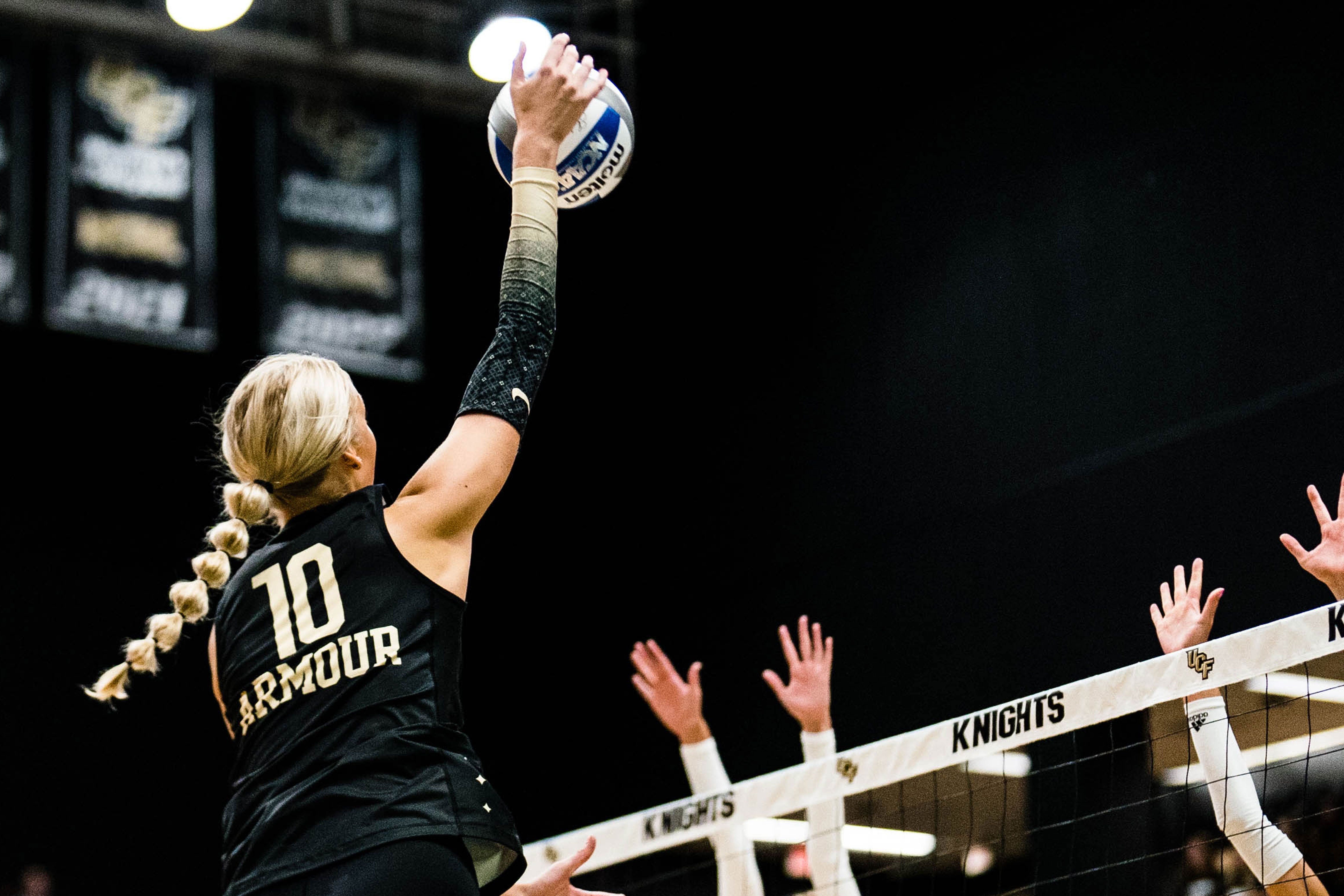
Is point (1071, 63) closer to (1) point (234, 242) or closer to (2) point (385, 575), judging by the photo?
(1) point (234, 242)

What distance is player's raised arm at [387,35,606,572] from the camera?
7.52 ft

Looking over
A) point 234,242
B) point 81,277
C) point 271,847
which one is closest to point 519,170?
point 271,847

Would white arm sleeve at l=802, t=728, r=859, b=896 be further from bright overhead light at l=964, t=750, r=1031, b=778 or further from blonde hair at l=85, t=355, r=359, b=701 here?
bright overhead light at l=964, t=750, r=1031, b=778

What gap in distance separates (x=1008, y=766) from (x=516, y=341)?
7295 mm

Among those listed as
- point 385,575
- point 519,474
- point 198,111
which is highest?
point 198,111

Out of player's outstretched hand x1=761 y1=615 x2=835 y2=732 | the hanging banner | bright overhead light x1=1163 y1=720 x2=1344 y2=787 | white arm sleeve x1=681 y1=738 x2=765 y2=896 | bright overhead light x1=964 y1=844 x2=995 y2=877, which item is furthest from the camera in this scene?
bright overhead light x1=964 y1=844 x2=995 y2=877

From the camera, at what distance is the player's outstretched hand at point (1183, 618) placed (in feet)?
12.7

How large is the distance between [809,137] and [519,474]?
3.51 meters

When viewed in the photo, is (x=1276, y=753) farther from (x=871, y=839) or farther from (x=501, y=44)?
(x=501, y=44)

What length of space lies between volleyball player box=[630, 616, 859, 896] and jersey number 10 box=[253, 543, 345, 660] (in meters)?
2.38

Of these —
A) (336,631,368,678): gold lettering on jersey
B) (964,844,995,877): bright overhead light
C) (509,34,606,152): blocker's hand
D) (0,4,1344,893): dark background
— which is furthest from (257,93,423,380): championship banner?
(336,631,368,678): gold lettering on jersey

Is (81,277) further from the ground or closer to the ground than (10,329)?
closer to the ground

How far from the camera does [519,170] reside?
2588mm

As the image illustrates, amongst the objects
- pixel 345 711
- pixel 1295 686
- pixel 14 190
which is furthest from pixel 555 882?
pixel 14 190
